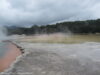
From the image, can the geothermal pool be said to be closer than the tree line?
Yes

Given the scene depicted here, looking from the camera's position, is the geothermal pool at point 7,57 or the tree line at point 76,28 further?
the tree line at point 76,28

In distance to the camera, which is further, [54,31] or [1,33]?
[1,33]

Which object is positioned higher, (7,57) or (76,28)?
(76,28)

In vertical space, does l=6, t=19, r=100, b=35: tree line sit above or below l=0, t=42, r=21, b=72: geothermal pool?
above

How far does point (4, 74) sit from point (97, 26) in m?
84.9

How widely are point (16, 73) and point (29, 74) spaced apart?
3.40ft

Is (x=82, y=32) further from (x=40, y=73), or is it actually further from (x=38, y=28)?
(x=40, y=73)

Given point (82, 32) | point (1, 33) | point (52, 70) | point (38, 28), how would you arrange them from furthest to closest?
point (1, 33), point (38, 28), point (82, 32), point (52, 70)

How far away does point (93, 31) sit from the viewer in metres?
91.6

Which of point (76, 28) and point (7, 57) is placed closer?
point (7, 57)

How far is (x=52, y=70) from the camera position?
12695 mm

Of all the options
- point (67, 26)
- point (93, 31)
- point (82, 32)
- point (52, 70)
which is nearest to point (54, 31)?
point (67, 26)

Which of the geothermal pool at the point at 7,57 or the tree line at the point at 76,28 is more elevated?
the tree line at the point at 76,28

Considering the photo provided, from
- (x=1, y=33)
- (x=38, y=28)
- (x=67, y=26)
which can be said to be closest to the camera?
(x=67, y=26)
